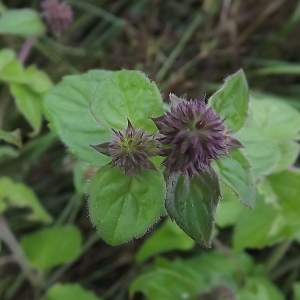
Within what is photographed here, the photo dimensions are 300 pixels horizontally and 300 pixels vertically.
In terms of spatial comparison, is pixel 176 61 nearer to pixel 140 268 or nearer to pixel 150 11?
pixel 150 11

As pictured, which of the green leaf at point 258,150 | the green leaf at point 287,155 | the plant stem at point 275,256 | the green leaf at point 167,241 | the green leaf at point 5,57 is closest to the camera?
the green leaf at point 258,150

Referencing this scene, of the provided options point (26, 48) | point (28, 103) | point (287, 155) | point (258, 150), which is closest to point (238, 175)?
point (258, 150)

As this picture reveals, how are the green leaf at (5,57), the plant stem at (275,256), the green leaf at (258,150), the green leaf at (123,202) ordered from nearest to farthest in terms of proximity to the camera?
the green leaf at (123,202) → the green leaf at (258,150) → the green leaf at (5,57) → the plant stem at (275,256)

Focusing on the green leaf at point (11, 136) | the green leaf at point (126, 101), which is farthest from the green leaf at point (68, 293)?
the green leaf at point (126, 101)

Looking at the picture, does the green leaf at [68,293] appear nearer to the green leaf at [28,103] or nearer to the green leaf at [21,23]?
the green leaf at [28,103]

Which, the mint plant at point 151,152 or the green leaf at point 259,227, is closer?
the mint plant at point 151,152

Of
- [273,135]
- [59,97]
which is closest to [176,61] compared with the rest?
[273,135]
